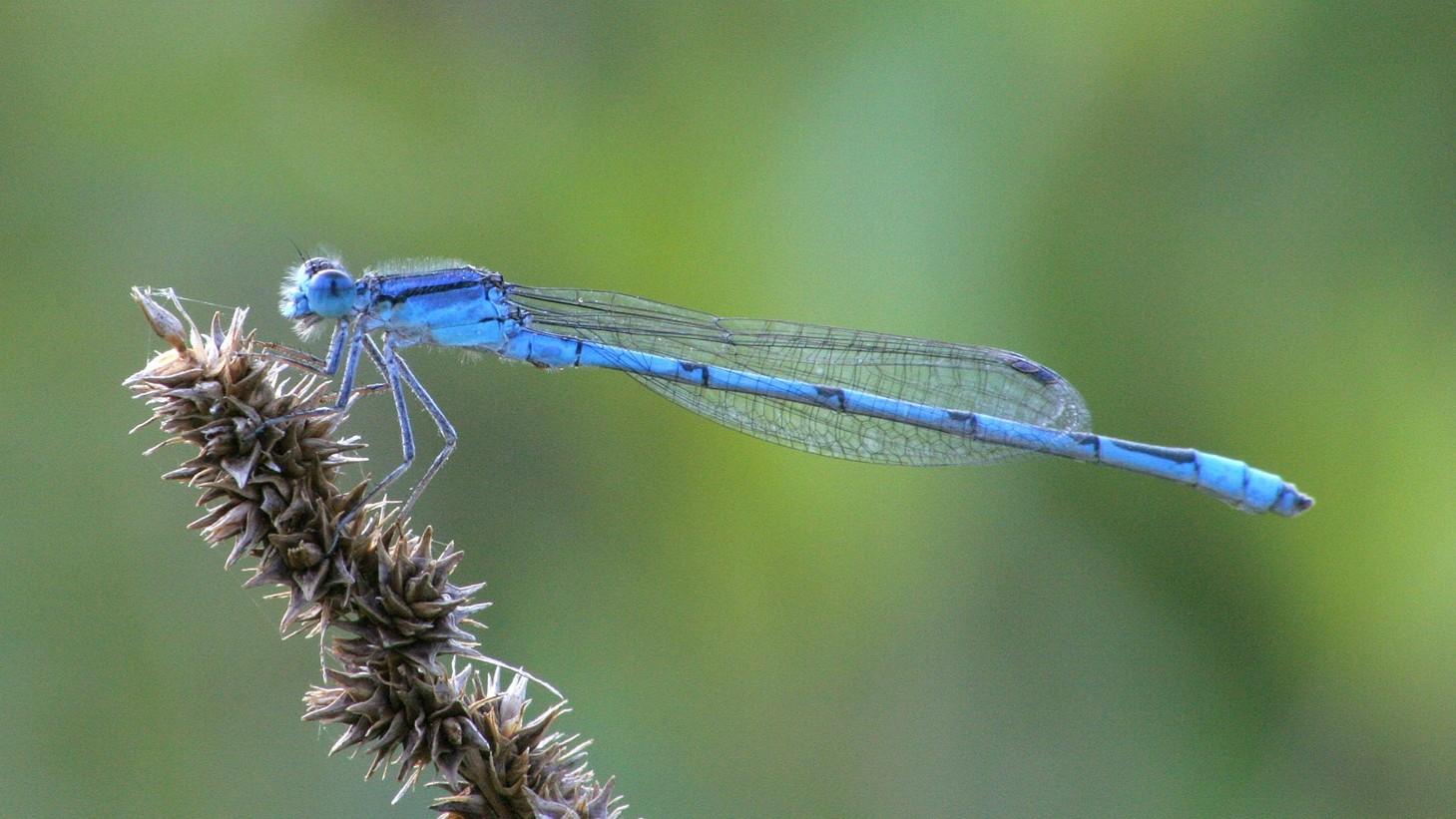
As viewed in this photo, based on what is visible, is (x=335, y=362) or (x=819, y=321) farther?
(x=819, y=321)

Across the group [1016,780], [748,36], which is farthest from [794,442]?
[748,36]

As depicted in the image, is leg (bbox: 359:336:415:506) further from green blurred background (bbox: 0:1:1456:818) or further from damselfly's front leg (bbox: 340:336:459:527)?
green blurred background (bbox: 0:1:1456:818)

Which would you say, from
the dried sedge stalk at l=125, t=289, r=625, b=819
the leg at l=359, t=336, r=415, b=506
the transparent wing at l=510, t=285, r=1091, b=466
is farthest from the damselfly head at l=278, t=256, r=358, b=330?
the dried sedge stalk at l=125, t=289, r=625, b=819

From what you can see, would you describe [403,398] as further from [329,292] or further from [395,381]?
[329,292]

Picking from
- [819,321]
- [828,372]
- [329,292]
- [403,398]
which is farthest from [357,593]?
[819,321]

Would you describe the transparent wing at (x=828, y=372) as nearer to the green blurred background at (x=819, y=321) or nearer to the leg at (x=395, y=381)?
the green blurred background at (x=819, y=321)

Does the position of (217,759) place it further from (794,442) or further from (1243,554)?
(1243,554)

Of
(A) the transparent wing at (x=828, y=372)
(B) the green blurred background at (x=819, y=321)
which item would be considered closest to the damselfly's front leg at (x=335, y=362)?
(A) the transparent wing at (x=828, y=372)
